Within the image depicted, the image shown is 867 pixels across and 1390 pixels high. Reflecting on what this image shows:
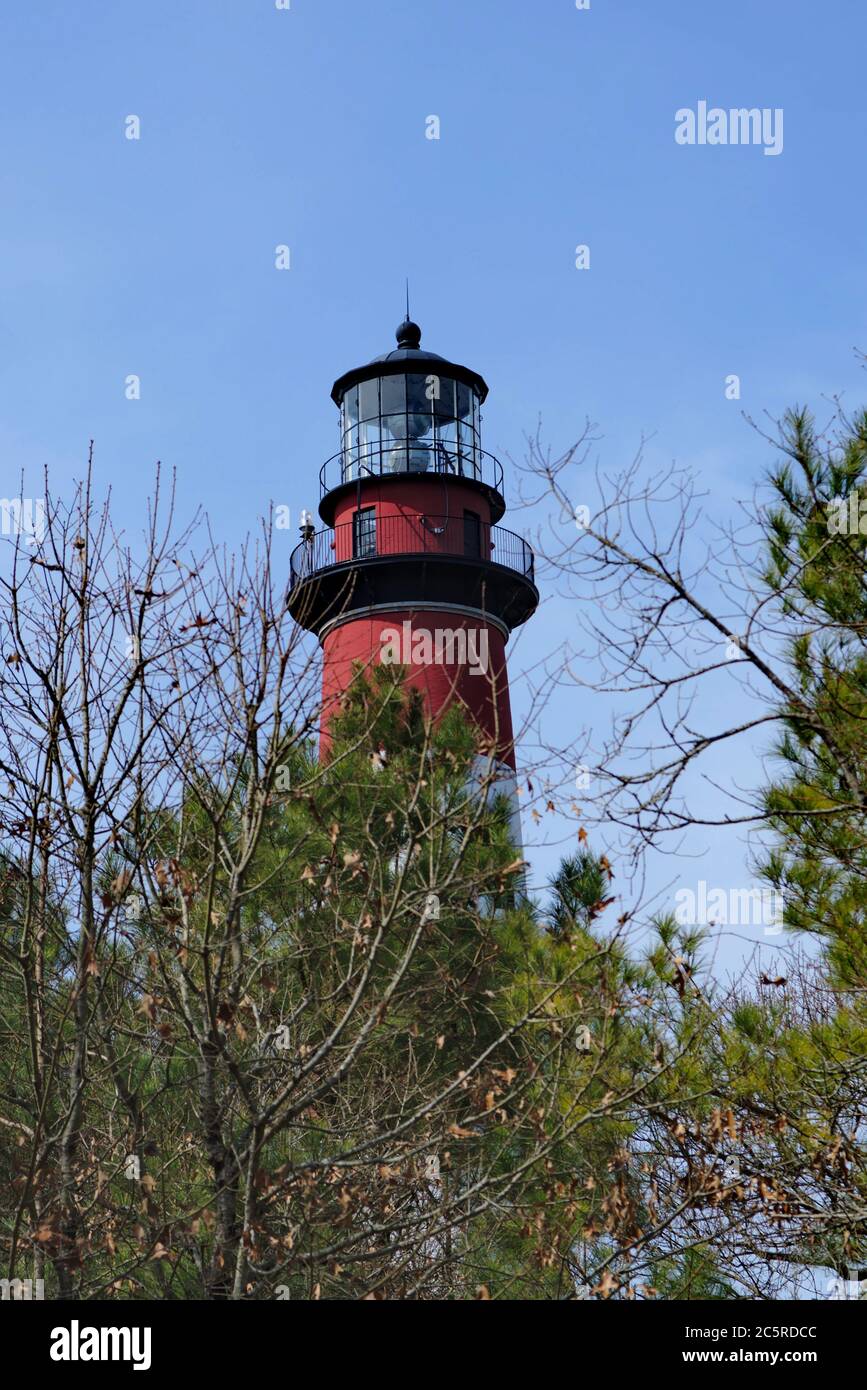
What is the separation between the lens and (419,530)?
22.0m

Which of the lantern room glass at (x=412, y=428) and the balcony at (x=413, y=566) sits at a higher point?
the lantern room glass at (x=412, y=428)

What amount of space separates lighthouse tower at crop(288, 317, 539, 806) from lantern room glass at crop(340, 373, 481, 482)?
2 centimetres

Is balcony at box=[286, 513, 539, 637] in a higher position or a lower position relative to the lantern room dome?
lower

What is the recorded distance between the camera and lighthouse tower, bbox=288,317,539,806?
2159cm

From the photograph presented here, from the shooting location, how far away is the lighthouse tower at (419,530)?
2159 cm

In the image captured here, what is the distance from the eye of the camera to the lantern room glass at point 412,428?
23125 mm

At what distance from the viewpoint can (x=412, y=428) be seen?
76.8 feet

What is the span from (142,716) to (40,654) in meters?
0.49

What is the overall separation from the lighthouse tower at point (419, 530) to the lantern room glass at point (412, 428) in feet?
0.05

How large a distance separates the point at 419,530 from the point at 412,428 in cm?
218
